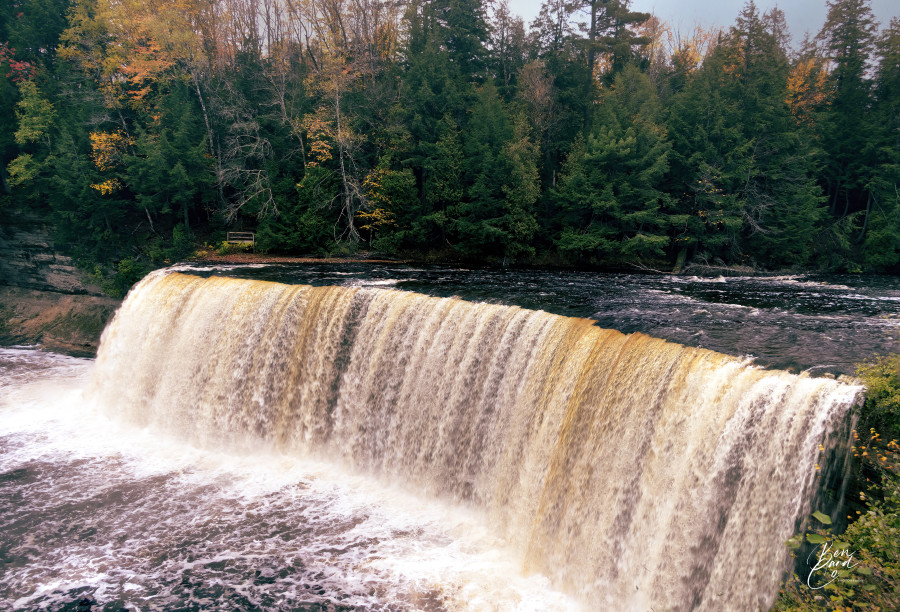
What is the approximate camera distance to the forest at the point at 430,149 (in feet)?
78.4

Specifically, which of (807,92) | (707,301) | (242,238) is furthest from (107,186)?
(807,92)

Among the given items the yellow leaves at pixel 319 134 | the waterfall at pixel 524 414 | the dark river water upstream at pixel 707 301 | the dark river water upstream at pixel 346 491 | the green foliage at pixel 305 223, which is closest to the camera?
the waterfall at pixel 524 414

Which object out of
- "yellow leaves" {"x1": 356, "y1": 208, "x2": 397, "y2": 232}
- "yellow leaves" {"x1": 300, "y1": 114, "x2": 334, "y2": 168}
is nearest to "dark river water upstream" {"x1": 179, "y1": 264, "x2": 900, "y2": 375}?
"yellow leaves" {"x1": 356, "y1": 208, "x2": 397, "y2": 232}

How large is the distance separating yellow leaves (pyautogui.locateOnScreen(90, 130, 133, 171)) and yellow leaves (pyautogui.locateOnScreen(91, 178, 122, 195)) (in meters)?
0.78

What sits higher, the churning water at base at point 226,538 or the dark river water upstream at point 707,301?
the dark river water upstream at point 707,301

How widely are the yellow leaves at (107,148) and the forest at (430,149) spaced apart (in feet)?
0.43

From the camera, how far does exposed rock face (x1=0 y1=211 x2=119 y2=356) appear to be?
76.2 ft

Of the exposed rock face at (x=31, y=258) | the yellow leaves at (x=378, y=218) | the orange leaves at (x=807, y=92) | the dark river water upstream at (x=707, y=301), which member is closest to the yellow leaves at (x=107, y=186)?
the exposed rock face at (x=31, y=258)

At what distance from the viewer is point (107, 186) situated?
2480 cm

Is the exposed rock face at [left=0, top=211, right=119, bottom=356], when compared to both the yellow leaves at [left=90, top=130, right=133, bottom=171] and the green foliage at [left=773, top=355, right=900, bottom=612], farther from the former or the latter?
the green foliage at [left=773, top=355, right=900, bottom=612]

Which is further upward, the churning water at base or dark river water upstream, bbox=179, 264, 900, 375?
dark river water upstream, bbox=179, 264, 900, 375

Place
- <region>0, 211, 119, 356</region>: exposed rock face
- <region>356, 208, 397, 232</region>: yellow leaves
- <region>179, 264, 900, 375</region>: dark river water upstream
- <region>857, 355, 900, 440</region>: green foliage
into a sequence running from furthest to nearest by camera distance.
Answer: <region>356, 208, 397, 232</region>: yellow leaves
<region>0, 211, 119, 356</region>: exposed rock face
<region>179, 264, 900, 375</region>: dark river water upstream
<region>857, 355, 900, 440</region>: green foliage

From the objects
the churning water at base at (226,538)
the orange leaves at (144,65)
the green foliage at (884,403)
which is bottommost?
the churning water at base at (226,538)

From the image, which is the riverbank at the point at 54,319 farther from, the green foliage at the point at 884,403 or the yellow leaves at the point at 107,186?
the green foliage at the point at 884,403
